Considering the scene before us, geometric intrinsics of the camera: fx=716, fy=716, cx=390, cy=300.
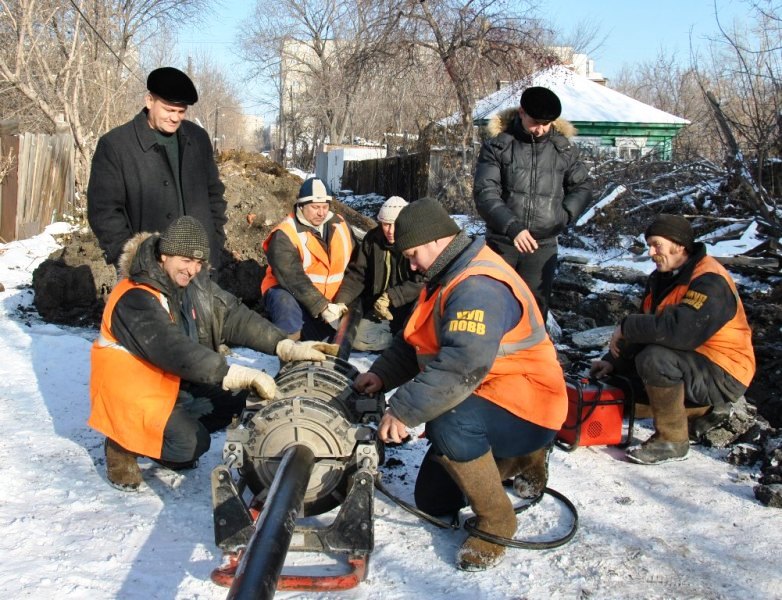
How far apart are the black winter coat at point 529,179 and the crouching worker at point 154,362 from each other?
6.24 ft

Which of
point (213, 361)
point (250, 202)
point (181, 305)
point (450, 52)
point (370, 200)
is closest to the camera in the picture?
point (213, 361)

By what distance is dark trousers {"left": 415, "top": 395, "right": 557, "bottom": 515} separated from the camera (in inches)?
111

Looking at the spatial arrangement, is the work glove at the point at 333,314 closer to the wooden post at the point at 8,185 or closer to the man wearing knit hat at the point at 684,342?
the man wearing knit hat at the point at 684,342

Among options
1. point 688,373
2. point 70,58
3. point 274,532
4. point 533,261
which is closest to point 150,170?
point 533,261

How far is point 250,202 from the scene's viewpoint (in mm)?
8273

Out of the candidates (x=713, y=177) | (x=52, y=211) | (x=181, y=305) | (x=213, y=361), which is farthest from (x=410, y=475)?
(x=52, y=211)

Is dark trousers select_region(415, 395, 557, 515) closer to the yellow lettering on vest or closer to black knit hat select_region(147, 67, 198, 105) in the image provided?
the yellow lettering on vest

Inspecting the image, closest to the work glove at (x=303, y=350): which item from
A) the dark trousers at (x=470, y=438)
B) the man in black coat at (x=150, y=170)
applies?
the dark trousers at (x=470, y=438)

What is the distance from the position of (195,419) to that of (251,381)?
0.59 metres

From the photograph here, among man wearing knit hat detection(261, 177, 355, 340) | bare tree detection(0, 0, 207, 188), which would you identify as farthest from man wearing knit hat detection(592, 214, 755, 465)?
bare tree detection(0, 0, 207, 188)

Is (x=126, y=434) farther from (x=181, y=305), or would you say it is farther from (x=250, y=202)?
(x=250, y=202)

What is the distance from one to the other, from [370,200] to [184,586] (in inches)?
725

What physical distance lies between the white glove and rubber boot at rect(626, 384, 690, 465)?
2033 mm

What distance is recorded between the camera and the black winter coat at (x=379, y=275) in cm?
524
